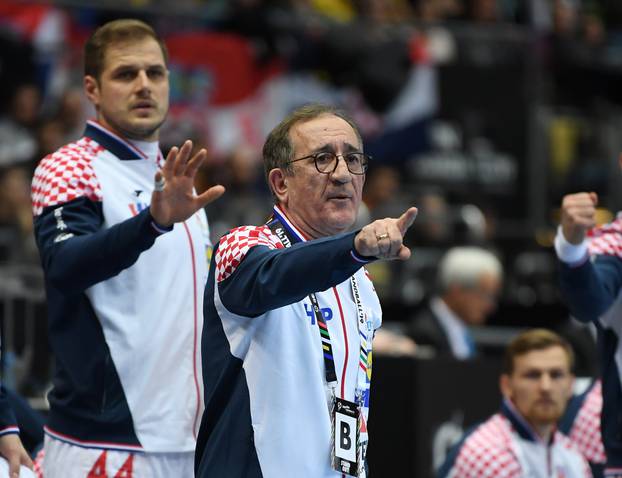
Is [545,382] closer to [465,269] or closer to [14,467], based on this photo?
[465,269]

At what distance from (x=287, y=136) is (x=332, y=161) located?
205 mm

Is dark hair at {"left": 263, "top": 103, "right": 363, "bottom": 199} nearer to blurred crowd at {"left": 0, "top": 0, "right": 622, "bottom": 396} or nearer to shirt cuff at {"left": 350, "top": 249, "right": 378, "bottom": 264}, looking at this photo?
shirt cuff at {"left": 350, "top": 249, "right": 378, "bottom": 264}

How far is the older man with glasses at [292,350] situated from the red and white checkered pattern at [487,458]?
3.05 meters

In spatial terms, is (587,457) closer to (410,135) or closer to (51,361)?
(51,361)

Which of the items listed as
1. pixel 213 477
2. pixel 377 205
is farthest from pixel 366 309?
pixel 377 205

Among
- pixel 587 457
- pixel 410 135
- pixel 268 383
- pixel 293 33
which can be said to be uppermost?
pixel 293 33

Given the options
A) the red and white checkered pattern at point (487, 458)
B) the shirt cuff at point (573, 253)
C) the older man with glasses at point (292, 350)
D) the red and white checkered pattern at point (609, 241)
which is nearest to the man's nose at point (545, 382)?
the red and white checkered pattern at point (487, 458)

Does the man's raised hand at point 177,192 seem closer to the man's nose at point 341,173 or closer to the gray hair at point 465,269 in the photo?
the man's nose at point 341,173

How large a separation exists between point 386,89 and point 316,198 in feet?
36.8

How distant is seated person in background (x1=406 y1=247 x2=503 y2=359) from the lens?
377 inches

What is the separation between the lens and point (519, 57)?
16.6m

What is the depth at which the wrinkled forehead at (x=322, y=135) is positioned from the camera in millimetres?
4254

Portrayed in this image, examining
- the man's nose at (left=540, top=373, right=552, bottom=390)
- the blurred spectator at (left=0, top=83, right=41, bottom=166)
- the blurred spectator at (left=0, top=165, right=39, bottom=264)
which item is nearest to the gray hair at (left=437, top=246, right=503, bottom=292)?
the man's nose at (left=540, top=373, right=552, bottom=390)

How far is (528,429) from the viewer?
735cm
